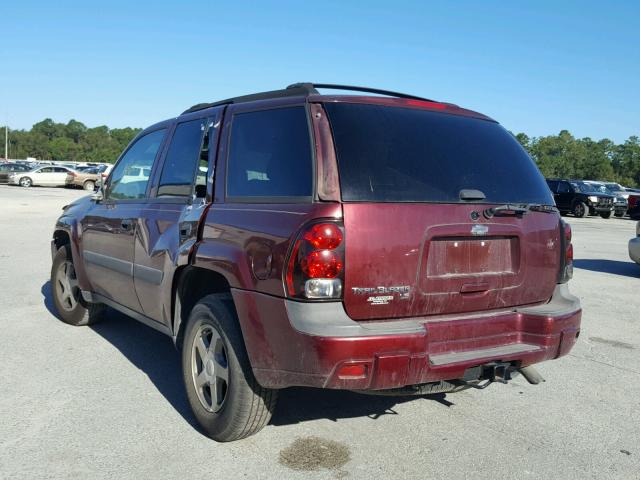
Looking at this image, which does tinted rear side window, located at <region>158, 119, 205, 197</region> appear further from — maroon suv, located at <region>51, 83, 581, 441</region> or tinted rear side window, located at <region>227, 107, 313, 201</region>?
tinted rear side window, located at <region>227, 107, 313, 201</region>

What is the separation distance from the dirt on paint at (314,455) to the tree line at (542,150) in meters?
72.9

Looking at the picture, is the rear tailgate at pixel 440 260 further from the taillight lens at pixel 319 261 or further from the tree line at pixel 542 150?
the tree line at pixel 542 150

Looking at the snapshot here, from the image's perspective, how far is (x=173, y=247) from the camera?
394 centimetres

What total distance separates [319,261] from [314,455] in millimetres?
1191

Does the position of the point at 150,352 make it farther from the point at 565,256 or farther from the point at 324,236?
the point at 565,256

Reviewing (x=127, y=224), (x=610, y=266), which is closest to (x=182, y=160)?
(x=127, y=224)

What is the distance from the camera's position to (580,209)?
95.1ft

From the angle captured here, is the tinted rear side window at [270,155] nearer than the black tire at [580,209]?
Yes

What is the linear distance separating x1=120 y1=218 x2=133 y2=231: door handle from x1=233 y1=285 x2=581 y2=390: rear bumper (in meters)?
1.69

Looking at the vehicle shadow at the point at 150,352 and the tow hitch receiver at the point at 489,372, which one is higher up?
the tow hitch receiver at the point at 489,372

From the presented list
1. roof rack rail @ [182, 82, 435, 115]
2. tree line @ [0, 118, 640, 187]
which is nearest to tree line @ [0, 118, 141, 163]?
tree line @ [0, 118, 640, 187]

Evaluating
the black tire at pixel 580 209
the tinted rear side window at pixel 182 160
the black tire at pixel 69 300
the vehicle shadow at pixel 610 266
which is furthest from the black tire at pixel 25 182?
the tinted rear side window at pixel 182 160

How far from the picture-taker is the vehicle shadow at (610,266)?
36.4 feet

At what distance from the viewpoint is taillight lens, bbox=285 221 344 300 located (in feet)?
9.66
